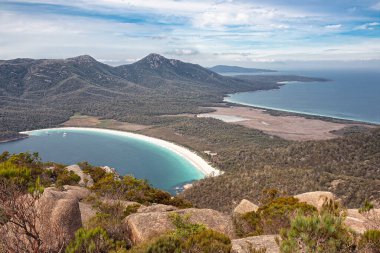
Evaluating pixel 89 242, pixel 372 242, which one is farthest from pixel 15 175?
pixel 372 242

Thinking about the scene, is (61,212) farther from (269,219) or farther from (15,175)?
(269,219)

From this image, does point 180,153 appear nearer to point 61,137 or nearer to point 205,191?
point 205,191

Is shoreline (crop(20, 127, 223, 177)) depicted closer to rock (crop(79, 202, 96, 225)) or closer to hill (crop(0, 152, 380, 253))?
rock (crop(79, 202, 96, 225))

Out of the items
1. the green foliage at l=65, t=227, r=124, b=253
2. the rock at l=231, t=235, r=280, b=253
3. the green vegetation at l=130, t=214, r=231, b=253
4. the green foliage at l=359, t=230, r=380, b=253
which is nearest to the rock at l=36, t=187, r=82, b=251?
the green foliage at l=65, t=227, r=124, b=253

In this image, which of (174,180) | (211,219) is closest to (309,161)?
(174,180)

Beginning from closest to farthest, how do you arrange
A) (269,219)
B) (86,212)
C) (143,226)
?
(143,226)
(86,212)
(269,219)
